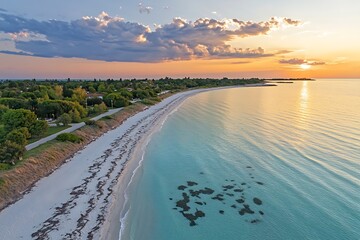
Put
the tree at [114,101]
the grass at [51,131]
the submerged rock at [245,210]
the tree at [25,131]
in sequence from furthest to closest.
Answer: the tree at [114,101] < the grass at [51,131] < the tree at [25,131] < the submerged rock at [245,210]

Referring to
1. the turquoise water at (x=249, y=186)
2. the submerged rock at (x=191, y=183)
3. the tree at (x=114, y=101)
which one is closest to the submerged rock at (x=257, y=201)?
the turquoise water at (x=249, y=186)

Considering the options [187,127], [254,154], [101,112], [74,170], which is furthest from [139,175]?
[101,112]

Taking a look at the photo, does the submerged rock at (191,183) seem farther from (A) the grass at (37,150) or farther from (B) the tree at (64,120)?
(B) the tree at (64,120)

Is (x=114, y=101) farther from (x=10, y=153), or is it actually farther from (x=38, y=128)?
(x=10, y=153)

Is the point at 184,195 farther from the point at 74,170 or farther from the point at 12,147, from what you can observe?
the point at 12,147

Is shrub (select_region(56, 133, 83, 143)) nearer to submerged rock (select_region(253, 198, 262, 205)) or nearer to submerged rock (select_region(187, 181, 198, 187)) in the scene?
submerged rock (select_region(187, 181, 198, 187))

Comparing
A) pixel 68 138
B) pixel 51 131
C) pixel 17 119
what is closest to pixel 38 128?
pixel 17 119
